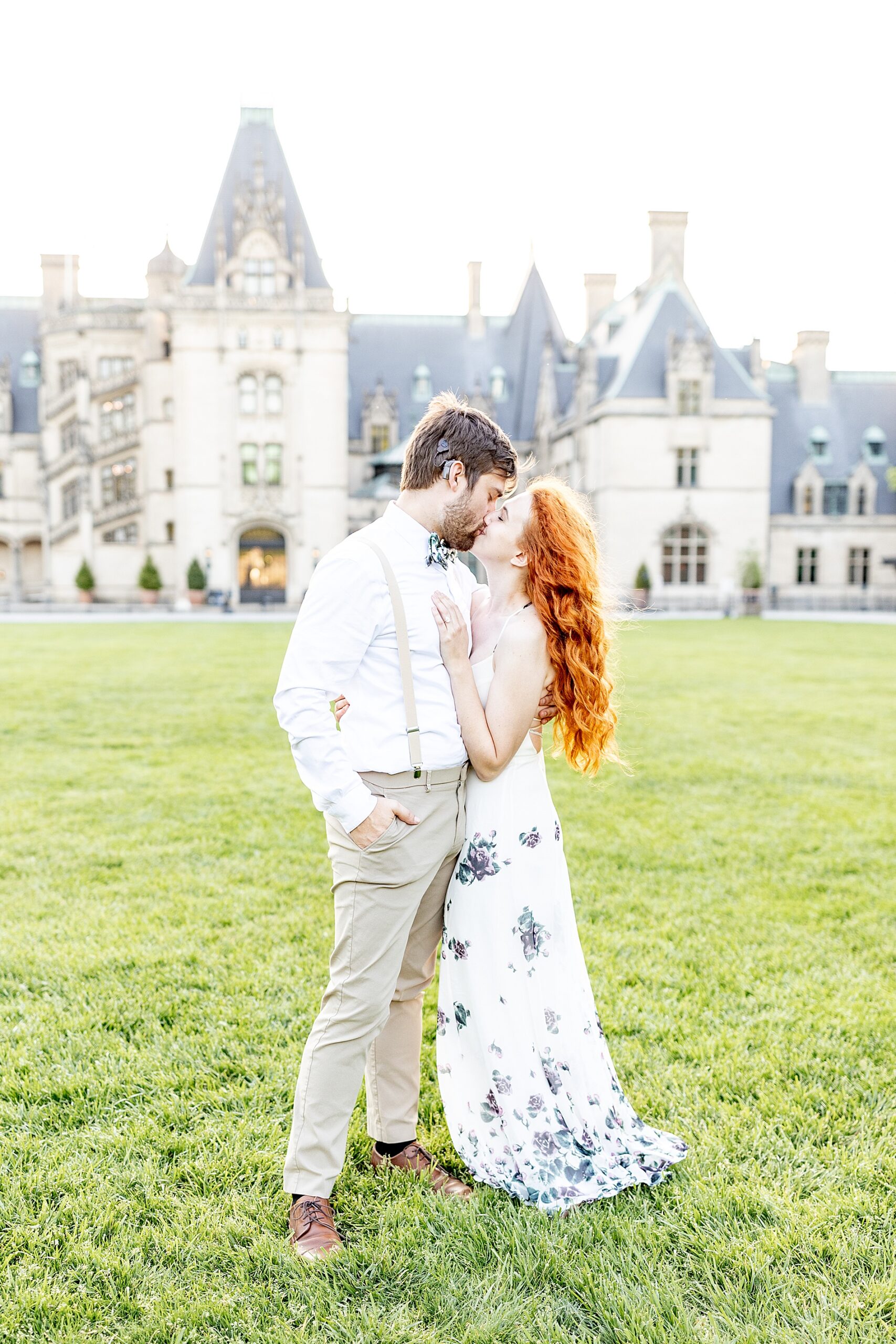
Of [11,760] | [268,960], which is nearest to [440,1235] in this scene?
[268,960]

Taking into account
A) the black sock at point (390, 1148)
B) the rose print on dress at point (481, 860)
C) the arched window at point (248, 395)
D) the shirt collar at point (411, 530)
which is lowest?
the black sock at point (390, 1148)

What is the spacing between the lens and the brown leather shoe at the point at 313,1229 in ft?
9.67

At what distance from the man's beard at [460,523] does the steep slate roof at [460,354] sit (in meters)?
48.5

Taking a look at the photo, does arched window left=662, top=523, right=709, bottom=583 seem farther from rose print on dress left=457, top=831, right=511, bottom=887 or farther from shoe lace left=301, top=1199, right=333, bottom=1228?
shoe lace left=301, top=1199, right=333, bottom=1228

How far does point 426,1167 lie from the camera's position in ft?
11.1

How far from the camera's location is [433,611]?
120 inches

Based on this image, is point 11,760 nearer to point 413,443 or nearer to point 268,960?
point 268,960

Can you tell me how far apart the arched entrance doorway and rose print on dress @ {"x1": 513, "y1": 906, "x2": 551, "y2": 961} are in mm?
42712

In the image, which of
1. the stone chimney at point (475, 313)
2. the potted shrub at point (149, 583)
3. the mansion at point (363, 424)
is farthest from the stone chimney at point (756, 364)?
the potted shrub at point (149, 583)

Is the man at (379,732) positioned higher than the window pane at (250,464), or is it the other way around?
the window pane at (250,464)

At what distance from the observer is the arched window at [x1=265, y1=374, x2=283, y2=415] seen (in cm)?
4403

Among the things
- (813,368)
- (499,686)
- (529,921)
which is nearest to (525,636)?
(499,686)

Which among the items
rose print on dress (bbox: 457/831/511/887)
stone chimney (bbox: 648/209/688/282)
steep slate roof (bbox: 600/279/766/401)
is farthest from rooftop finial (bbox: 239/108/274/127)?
rose print on dress (bbox: 457/831/511/887)

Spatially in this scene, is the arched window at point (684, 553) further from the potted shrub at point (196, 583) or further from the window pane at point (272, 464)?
the potted shrub at point (196, 583)
